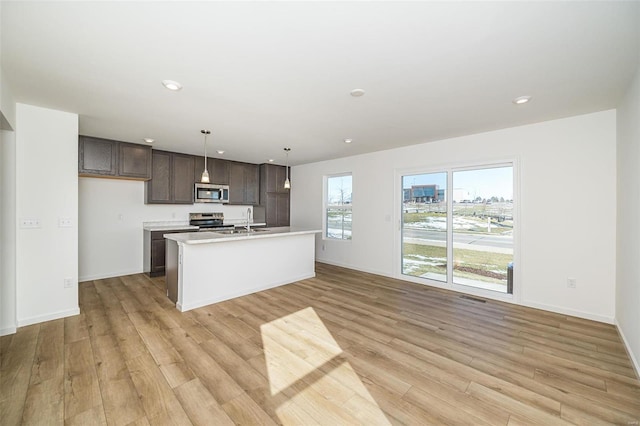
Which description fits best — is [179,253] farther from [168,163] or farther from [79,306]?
[168,163]

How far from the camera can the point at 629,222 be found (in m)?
2.46

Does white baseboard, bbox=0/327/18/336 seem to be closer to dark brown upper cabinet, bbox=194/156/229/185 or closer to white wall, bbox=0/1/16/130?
white wall, bbox=0/1/16/130

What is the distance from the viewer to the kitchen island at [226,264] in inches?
135

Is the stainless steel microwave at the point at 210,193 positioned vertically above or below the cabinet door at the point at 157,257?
above

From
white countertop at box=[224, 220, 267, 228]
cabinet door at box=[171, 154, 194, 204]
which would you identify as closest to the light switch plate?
cabinet door at box=[171, 154, 194, 204]

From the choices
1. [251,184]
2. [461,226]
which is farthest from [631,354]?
[251,184]

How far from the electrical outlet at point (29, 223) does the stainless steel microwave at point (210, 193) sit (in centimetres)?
277

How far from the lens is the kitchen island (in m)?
3.43

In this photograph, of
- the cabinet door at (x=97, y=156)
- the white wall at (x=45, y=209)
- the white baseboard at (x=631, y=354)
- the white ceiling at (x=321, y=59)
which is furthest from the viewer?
the cabinet door at (x=97, y=156)

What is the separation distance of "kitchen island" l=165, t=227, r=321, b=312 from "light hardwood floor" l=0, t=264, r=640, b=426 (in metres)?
0.28

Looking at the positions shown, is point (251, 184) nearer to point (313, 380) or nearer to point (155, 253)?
point (155, 253)

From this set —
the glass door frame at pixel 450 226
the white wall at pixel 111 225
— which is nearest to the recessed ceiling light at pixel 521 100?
the glass door frame at pixel 450 226

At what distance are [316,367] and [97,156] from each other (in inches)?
187

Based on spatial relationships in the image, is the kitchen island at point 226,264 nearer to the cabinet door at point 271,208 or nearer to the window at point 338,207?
the window at point 338,207
